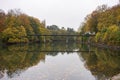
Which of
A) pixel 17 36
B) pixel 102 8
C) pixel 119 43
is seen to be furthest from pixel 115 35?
pixel 17 36

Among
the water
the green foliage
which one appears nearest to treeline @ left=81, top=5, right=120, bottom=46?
the water

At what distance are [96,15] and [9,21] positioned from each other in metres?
30.7

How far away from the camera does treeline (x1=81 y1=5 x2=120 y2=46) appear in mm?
60744

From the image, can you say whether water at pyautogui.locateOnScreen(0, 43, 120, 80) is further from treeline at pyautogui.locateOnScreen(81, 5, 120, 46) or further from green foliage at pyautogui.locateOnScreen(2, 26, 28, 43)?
green foliage at pyautogui.locateOnScreen(2, 26, 28, 43)

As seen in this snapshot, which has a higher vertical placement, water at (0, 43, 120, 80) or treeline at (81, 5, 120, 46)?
treeline at (81, 5, 120, 46)

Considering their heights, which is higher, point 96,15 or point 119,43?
point 96,15

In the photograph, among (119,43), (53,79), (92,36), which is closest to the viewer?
(53,79)

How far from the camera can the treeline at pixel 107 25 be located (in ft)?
199

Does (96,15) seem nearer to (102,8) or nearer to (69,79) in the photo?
(102,8)

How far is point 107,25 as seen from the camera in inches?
2977

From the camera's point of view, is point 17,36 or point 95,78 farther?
point 17,36

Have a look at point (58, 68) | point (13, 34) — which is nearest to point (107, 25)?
point (13, 34)

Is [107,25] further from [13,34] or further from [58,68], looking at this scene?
[58,68]

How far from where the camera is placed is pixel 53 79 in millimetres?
22703
